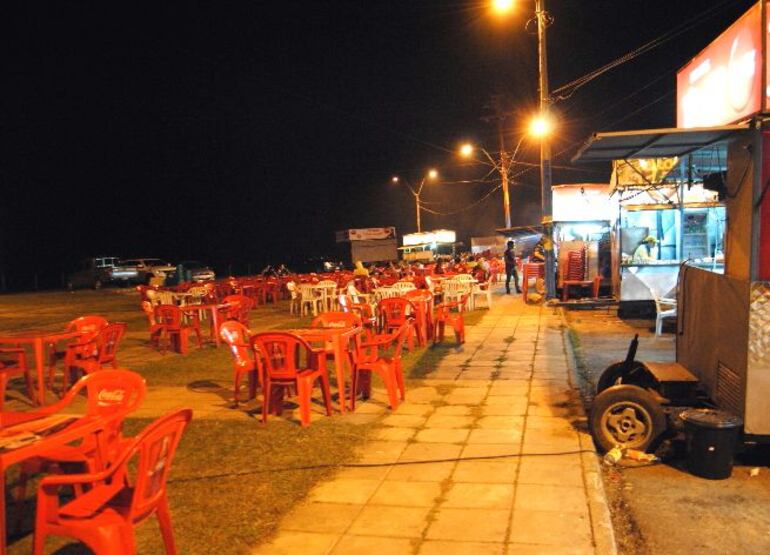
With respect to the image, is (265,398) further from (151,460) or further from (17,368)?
(17,368)

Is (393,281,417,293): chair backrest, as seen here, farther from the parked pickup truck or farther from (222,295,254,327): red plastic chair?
the parked pickup truck

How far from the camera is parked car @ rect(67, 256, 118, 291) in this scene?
112 ft

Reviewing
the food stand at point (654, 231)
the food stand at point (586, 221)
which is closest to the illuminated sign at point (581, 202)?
the food stand at point (586, 221)

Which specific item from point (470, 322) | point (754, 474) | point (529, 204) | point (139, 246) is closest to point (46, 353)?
Result: point (470, 322)

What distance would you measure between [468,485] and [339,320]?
320 cm

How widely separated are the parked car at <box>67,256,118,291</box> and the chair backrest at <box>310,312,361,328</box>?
30.8 metres

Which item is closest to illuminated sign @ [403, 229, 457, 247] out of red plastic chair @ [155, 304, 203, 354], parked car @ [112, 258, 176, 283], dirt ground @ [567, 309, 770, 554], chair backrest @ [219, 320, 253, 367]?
parked car @ [112, 258, 176, 283]

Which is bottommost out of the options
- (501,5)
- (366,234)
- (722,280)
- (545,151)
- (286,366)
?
(286,366)

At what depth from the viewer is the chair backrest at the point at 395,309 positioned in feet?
32.5

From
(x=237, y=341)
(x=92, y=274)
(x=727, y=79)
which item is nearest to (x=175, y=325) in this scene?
(x=237, y=341)

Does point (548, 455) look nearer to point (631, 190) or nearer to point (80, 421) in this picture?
point (80, 421)

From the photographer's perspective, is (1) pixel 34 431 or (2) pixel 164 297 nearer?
(1) pixel 34 431

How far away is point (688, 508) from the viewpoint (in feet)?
13.5

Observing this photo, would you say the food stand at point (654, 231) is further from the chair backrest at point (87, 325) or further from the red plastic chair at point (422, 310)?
the chair backrest at point (87, 325)
